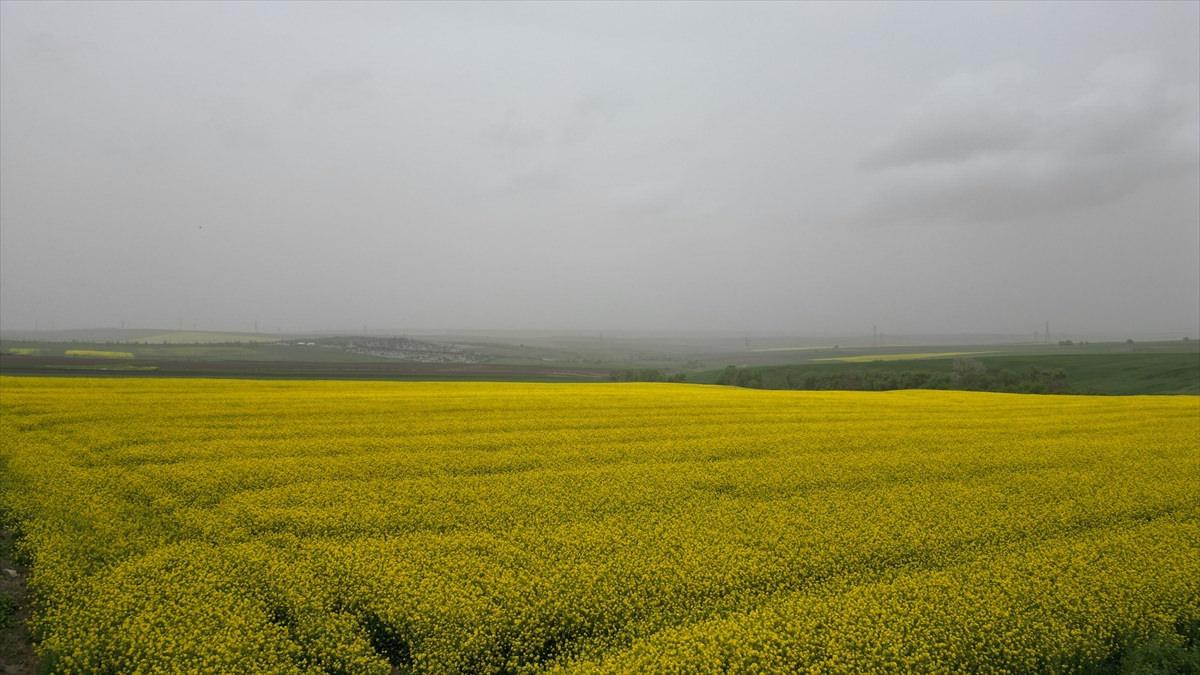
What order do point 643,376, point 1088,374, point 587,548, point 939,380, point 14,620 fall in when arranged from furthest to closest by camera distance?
point 643,376 < point 1088,374 < point 939,380 < point 587,548 < point 14,620

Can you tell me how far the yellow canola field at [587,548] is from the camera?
5.24 metres

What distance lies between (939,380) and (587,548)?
42.9 m

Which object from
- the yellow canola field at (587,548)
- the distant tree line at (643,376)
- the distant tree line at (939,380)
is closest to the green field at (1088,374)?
the distant tree line at (939,380)

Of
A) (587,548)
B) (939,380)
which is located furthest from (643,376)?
(587,548)

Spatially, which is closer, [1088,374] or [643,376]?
[1088,374]

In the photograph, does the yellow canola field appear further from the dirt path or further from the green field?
the green field

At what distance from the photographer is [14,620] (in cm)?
618

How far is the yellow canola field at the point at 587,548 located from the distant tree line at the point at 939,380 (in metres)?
29.1

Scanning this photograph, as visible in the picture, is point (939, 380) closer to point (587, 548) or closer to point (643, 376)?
point (643, 376)

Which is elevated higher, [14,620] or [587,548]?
[587,548]

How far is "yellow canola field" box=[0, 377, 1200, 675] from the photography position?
17.2ft

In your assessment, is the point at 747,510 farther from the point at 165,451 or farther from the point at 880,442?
the point at 165,451

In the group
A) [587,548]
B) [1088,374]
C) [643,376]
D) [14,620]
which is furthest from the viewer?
[643,376]

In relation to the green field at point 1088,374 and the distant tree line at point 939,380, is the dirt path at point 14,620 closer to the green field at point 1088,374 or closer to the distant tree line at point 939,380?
the distant tree line at point 939,380
